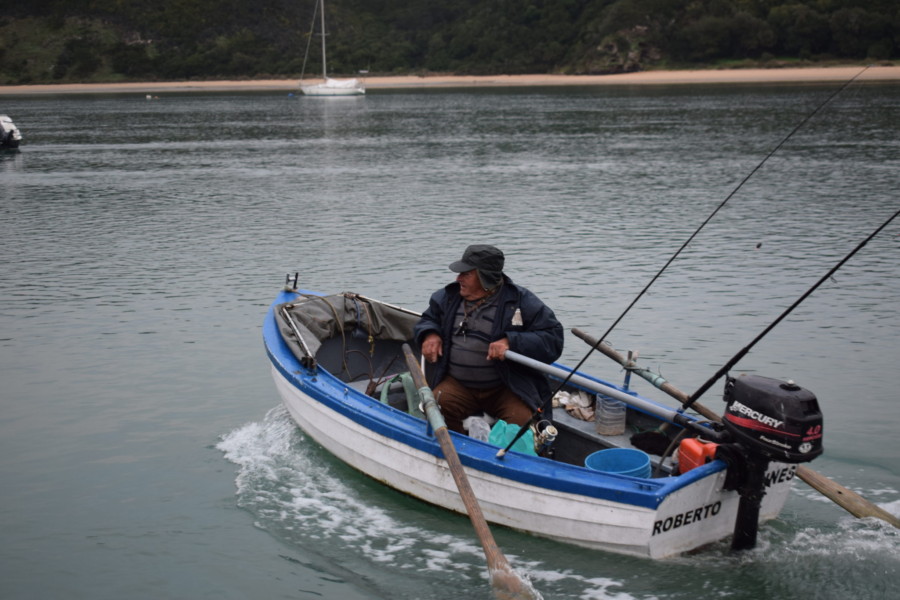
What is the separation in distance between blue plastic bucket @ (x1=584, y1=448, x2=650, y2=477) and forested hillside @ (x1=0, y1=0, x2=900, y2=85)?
266ft

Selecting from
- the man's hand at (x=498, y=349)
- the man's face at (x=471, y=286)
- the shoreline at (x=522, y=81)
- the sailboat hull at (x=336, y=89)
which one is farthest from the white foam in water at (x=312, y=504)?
the sailboat hull at (x=336, y=89)

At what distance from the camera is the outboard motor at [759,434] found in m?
5.46

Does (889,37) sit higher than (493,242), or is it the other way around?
(889,37)

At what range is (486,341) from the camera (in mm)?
7098

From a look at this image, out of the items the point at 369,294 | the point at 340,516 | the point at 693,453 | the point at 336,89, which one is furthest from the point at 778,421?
the point at 336,89

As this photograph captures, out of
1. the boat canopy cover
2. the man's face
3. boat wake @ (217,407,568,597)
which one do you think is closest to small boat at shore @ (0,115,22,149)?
the boat canopy cover

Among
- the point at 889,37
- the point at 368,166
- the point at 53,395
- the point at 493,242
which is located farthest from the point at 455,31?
the point at 53,395

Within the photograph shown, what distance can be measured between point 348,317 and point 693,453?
162 inches

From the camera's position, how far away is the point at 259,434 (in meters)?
8.91

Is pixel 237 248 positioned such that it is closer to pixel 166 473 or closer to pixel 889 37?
pixel 166 473

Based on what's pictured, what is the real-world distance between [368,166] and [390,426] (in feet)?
Result: 81.3

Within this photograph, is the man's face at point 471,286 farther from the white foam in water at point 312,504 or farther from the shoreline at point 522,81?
the shoreline at point 522,81

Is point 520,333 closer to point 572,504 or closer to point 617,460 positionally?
point 617,460

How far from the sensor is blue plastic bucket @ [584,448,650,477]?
6.42 meters
